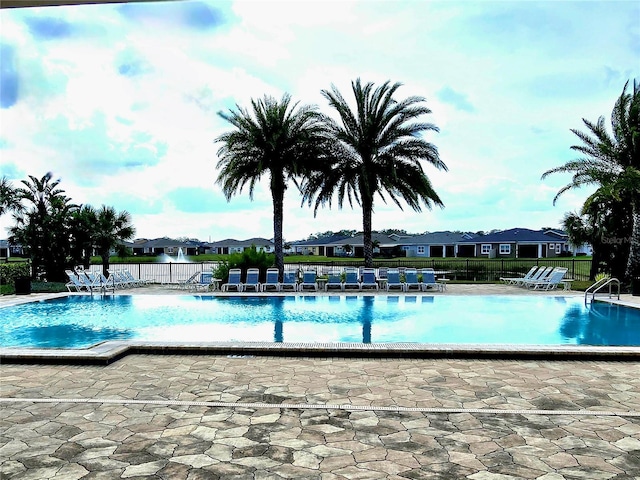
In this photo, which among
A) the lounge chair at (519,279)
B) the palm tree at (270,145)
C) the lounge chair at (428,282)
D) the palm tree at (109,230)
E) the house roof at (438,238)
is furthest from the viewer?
the house roof at (438,238)

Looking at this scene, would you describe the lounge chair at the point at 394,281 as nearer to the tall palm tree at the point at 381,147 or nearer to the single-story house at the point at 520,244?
the tall palm tree at the point at 381,147

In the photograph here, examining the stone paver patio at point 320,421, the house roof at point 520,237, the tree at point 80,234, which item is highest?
the house roof at point 520,237

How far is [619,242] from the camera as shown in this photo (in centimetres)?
2348

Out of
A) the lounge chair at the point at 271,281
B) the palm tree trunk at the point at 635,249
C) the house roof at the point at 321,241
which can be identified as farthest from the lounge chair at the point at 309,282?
the house roof at the point at 321,241

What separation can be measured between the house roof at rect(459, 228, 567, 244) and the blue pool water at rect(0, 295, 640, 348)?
3822 cm

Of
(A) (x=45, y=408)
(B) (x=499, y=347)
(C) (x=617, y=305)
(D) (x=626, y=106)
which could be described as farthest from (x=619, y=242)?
(A) (x=45, y=408)

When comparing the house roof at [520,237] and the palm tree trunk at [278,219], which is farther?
the house roof at [520,237]

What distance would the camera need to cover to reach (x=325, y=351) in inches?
335

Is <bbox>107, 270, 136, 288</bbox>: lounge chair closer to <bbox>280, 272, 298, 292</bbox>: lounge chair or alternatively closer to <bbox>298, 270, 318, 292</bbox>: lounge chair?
<bbox>280, 272, 298, 292</bbox>: lounge chair

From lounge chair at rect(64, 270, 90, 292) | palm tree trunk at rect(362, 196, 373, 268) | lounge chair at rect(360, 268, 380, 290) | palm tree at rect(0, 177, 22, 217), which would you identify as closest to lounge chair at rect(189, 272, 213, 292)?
lounge chair at rect(64, 270, 90, 292)

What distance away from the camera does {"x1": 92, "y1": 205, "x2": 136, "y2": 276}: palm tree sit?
81.8 feet

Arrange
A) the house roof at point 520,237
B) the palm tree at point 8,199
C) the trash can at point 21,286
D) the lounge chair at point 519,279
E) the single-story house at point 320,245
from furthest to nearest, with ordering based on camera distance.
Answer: the single-story house at point 320,245, the house roof at point 520,237, the palm tree at point 8,199, the lounge chair at point 519,279, the trash can at point 21,286

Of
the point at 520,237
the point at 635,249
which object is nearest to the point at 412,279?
the point at 635,249

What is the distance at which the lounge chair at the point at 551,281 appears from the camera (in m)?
21.2
